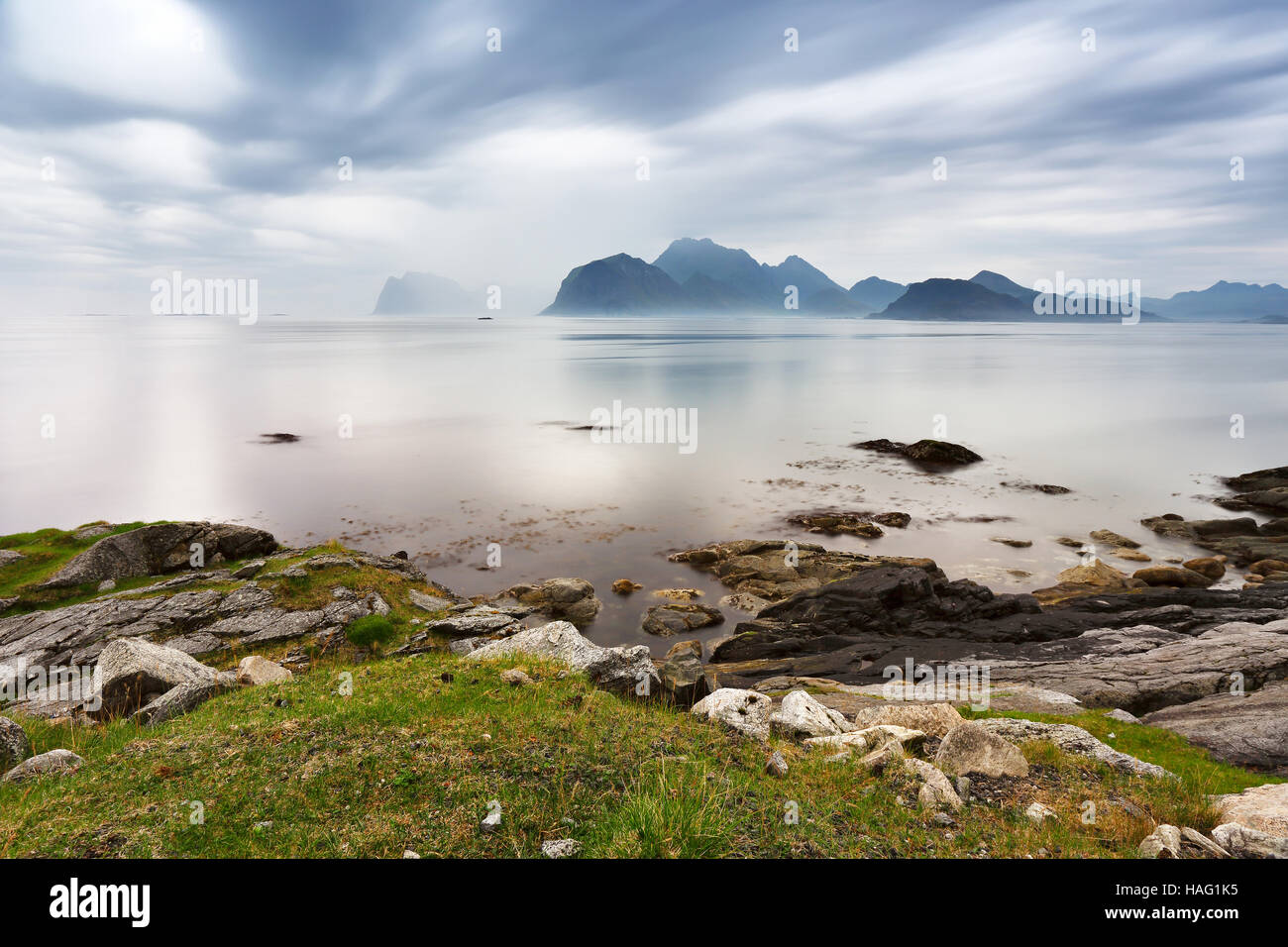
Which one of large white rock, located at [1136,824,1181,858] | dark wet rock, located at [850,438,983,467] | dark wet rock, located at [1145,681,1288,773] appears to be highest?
dark wet rock, located at [850,438,983,467]

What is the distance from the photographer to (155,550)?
89.7 ft

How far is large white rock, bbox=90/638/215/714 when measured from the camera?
1433 centimetres

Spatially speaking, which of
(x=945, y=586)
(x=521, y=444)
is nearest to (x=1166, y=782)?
(x=945, y=586)

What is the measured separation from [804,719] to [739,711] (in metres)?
1.48

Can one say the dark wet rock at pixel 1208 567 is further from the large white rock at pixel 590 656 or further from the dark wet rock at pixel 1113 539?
the large white rock at pixel 590 656

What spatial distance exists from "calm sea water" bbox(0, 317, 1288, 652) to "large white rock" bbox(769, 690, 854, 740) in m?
12.5

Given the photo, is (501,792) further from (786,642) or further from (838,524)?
(838,524)

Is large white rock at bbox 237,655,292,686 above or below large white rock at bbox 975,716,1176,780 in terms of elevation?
above

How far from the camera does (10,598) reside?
24188mm

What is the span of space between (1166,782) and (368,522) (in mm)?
41259

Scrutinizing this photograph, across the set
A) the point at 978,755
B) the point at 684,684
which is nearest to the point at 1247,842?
the point at 978,755

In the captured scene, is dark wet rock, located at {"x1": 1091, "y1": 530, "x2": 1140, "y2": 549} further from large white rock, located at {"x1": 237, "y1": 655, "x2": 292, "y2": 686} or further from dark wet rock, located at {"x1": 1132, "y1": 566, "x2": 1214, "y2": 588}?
large white rock, located at {"x1": 237, "y1": 655, "x2": 292, "y2": 686}

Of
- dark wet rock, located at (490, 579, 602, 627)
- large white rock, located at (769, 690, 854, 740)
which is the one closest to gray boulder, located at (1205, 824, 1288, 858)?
large white rock, located at (769, 690, 854, 740)
